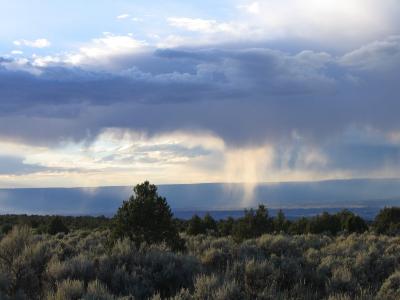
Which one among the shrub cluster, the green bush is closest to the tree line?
the green bush

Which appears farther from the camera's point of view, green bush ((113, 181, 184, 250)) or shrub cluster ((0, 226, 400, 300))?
green bush ((113, 181, 184, 250))

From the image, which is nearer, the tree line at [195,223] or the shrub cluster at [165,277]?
the shrub cluster at [165,277]

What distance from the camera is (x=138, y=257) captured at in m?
12.2

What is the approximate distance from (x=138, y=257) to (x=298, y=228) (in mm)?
31181

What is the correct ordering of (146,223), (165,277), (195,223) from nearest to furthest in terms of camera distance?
1. (165,277)
2. (146,223)
3. (195,223)

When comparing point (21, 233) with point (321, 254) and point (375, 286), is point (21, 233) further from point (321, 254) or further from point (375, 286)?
point (321, 254)

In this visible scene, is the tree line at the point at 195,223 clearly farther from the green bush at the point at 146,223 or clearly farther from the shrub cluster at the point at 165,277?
the shrub cluster at the point at 165,277

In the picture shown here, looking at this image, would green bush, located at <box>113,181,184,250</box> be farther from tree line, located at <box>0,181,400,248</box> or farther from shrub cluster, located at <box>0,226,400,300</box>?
shrub cluster, located at <box>0,226,400,300</box>

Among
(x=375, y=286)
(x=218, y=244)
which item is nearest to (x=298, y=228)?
(x=218, y=244)

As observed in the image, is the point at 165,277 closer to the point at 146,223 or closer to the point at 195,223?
the point at 146,223

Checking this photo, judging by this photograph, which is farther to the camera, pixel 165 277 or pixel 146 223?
pixel 146 223

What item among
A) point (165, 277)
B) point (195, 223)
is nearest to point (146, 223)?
point (165, 277)

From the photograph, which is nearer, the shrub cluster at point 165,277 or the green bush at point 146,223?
the shrub cluster at point 165,277

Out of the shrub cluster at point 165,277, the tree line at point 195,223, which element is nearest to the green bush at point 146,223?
the tree line at point 195,223
